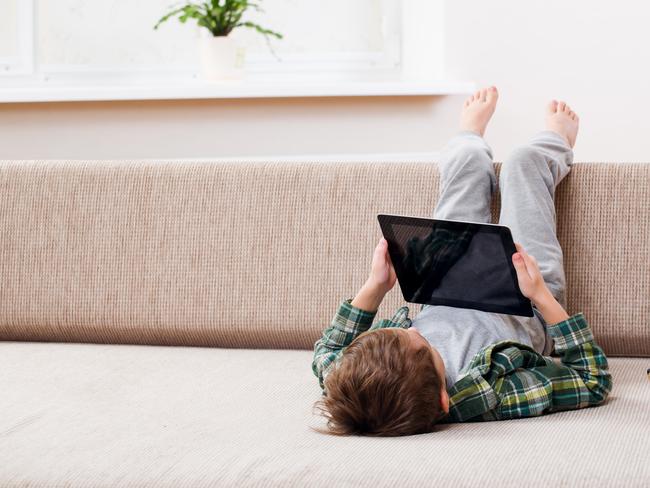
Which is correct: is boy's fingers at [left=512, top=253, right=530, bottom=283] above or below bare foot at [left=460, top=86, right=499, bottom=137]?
below

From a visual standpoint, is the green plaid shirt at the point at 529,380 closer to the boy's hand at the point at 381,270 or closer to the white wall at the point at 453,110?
the boy's hand at the point at 381,270

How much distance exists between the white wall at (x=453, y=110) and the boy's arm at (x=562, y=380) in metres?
1.15

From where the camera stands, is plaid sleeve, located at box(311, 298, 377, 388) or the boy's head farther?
plaid sleeve, located at box(311, 298, 377, 388)

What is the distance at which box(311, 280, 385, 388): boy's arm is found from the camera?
1.48 metres

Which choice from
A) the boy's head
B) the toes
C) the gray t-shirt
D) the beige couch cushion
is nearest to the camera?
the beige couch cushion

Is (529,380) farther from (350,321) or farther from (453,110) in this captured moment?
(453,110)

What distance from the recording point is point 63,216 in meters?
1.81

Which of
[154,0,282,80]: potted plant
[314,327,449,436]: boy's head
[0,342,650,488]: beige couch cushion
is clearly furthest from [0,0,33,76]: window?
[314,327,449,436]: boy's head

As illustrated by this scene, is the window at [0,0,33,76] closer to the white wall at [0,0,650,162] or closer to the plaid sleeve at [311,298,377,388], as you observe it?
the white wall at [0,0,650,162]

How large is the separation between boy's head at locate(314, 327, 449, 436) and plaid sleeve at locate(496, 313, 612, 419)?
0.12 meters

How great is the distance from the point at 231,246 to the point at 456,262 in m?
0.57

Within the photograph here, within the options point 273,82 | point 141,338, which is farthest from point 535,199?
point 273,82

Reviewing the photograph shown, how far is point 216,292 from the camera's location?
174 centimetres

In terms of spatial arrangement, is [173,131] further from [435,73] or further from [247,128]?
[435,73]
